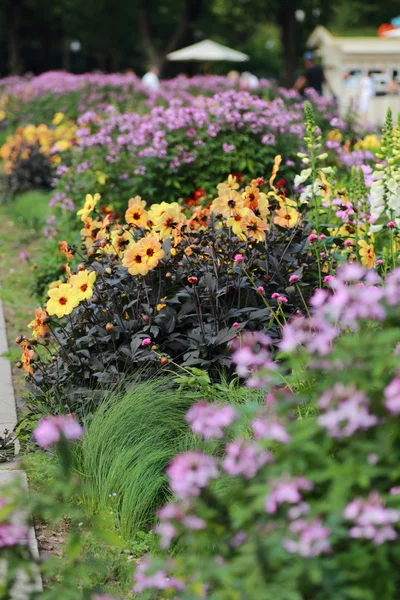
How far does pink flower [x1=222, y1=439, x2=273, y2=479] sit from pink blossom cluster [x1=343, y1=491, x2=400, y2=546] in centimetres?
22

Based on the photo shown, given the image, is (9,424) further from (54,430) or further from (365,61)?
(365,61)

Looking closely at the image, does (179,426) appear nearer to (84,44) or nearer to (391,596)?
(391,596)

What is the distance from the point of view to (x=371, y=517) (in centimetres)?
212

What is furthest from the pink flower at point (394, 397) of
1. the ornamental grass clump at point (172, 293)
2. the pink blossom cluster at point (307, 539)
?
the ornamental grass clump at point (172, 293)

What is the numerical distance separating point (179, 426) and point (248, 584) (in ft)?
7.18

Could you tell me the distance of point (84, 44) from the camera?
5253 cm

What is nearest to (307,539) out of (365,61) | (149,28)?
(365,61)

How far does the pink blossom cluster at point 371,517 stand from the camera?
2119 millimetres

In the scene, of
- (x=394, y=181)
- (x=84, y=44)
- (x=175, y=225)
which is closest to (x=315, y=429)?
(x=394, y=181)

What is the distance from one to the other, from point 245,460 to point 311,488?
7.1 inches

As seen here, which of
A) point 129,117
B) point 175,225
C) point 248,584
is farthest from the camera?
point 129,117

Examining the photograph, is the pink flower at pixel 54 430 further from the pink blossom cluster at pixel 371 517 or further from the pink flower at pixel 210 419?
the pink blossom cluster at pixel 371 517

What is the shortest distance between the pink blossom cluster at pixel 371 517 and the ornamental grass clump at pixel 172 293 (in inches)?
90.5

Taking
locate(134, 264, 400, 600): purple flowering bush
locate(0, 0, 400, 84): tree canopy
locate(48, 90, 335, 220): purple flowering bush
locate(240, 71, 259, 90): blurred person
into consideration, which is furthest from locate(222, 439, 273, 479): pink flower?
locate(0, 0, 400, 84): tree canopy
